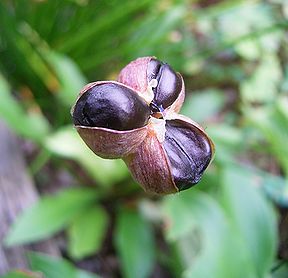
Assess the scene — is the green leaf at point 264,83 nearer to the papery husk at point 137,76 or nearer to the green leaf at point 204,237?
the green leaf at point 204,237

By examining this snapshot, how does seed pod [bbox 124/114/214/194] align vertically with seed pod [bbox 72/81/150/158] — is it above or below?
below

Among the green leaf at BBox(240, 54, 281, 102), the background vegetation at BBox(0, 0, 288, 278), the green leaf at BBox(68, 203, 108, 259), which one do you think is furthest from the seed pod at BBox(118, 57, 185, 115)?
the green leaf at BBox(240, 54, 281, 102)

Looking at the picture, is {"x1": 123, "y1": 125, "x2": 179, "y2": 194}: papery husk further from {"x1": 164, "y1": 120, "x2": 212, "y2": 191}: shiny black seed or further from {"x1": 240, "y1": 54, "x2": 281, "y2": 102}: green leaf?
{"x1": 240, "y1": 54, "x2": 281, "y2": 102}: green leaf

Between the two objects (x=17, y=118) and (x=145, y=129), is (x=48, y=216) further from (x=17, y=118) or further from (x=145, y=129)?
(x=145, y=129)

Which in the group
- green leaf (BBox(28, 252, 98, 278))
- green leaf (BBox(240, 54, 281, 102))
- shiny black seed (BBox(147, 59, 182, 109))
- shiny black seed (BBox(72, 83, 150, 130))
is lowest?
green leaf (BBox(240, 54, 281, 102))

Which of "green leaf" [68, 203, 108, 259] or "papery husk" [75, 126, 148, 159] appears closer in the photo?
"papery husk" [75, 126, 148, 159]

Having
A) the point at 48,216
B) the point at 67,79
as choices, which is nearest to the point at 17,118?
the point at 67,79

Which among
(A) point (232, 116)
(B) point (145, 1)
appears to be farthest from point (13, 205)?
(A) point (232, 116)

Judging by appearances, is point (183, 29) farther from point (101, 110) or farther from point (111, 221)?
point (101, 110)
